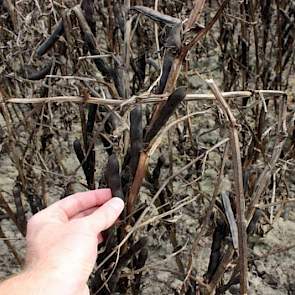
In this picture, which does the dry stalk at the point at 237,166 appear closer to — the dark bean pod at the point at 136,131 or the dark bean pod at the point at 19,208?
the dark bean pod at the point at 136,131

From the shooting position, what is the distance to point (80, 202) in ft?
3.58

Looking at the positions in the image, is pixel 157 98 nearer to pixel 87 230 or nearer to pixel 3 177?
pixel 87 230

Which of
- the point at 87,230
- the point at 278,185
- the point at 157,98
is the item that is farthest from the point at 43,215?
the point at 278,185

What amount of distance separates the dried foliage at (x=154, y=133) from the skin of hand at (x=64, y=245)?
0.05 metres

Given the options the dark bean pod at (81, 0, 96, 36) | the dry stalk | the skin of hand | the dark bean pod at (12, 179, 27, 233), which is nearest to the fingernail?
the skin of hand

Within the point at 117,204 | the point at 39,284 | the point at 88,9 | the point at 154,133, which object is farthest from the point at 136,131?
the point at 88,9

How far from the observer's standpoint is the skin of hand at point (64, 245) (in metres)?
0.92

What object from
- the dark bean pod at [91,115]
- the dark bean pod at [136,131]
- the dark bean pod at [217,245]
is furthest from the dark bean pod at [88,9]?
the dark bean pod at [217,245]

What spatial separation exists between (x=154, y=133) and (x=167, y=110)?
0.29ft

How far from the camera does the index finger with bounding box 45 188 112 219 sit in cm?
107

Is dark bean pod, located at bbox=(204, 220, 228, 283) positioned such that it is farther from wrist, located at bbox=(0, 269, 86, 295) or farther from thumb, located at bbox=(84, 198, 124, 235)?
wrist, located at bbox=(0, 269, 86, 295)

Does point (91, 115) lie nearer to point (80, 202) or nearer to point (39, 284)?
point (80, 202)

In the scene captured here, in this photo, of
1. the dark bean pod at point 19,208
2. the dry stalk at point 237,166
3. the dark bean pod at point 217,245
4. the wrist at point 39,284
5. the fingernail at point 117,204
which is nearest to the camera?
the dry stalk at point 237,166

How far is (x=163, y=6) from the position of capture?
2068mm
